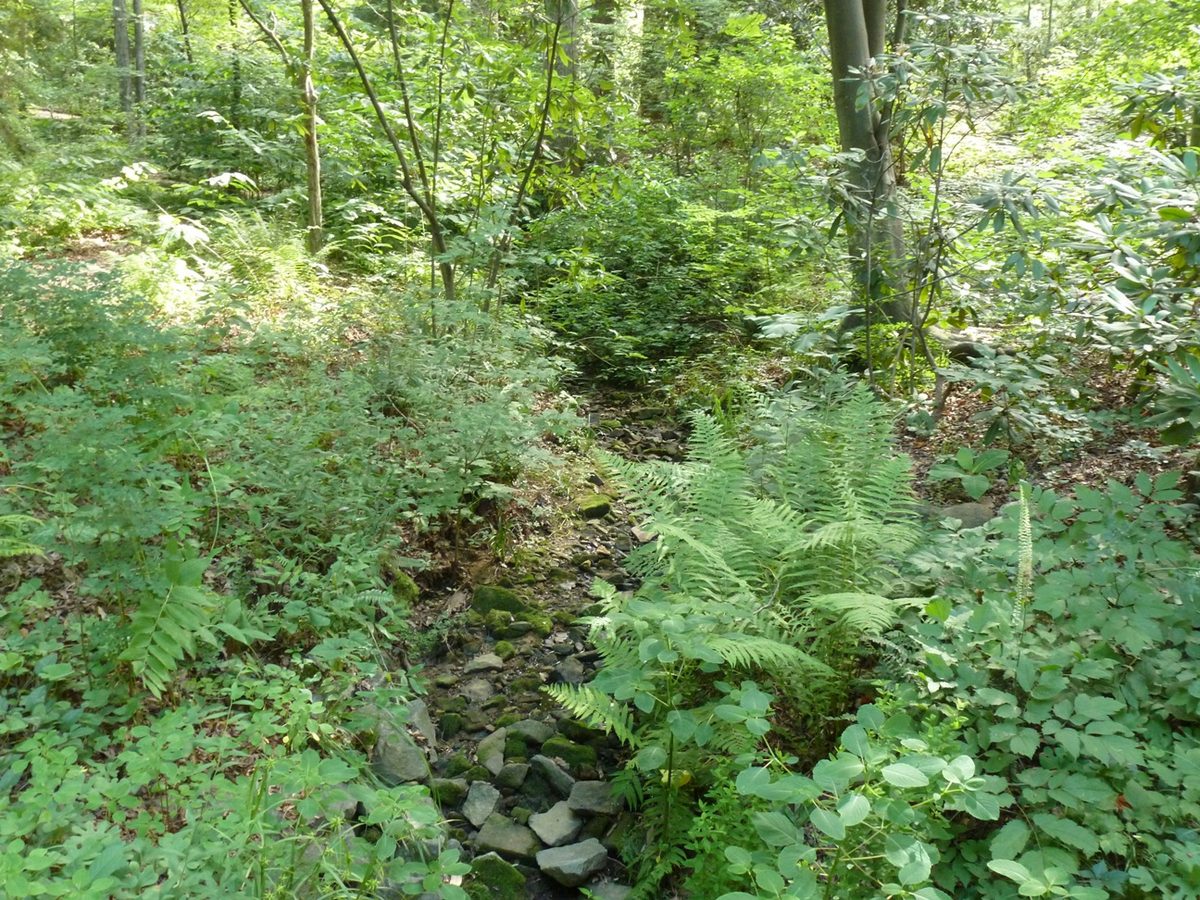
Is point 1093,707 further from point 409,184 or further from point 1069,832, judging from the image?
point 409,184

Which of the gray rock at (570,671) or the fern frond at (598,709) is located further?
the gray rock at (570,671)

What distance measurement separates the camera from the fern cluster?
2715 mm

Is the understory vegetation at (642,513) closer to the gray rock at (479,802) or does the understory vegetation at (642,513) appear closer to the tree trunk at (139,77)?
the gray rock at (479,802)

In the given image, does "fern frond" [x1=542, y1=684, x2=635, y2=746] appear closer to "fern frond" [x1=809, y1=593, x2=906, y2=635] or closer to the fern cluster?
the fern cluster

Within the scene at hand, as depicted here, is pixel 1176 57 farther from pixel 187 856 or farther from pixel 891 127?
pixel 187 856

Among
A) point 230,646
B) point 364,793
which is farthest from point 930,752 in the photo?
point 230,646

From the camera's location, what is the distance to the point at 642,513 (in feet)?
14.0

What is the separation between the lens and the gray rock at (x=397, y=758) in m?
3.26

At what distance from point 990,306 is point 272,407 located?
4717mm

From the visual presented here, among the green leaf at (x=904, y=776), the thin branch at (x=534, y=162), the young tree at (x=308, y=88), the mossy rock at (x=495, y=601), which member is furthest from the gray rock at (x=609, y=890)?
the young tree at (x=308, y=88)

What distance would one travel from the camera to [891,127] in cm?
574

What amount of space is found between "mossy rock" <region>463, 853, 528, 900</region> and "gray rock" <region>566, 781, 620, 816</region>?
0.37m

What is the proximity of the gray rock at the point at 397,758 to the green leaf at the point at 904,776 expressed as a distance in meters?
1.97

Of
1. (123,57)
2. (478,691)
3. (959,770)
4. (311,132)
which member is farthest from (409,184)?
(123,57)
